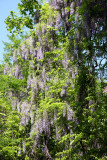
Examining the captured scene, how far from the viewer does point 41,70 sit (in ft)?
32.6

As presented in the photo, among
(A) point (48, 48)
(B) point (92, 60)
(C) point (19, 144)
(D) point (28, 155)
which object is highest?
(A) point (48, 48)

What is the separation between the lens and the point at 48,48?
10055 millimetres

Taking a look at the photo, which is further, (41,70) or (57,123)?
(41,70)

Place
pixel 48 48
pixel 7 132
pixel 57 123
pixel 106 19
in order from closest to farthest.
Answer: pixel 106 19 → pixel 57 123 → pixel 7 132 → pixel 48 48

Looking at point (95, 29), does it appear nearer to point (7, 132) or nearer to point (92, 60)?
point (92, 60)

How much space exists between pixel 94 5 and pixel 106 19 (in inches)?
20.2

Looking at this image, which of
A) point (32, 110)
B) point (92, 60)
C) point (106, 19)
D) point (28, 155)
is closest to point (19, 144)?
point (28, 155)

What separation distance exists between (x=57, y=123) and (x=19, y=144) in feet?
11.8

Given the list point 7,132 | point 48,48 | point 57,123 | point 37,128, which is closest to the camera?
point 57,123

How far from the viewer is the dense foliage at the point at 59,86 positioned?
15.8 ft

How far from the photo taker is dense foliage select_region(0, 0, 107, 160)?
15.8 ft

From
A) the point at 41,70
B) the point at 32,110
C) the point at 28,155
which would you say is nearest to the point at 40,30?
the point at 41,70

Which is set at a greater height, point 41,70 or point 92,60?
point 41,70

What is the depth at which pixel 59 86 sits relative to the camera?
7.93 metres
